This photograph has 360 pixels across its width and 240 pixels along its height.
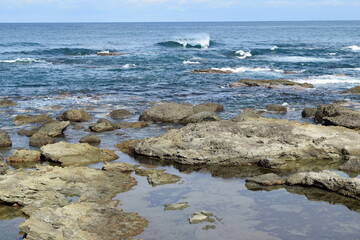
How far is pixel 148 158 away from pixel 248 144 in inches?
151

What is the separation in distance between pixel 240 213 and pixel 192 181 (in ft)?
10.3

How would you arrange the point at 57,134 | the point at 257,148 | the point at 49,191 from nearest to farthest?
the point at 49,191 < the point at 257,148 < the point at 57,134

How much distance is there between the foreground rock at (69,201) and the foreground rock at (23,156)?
218 centimetres

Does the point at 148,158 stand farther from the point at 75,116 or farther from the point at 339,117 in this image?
the point at 339,117

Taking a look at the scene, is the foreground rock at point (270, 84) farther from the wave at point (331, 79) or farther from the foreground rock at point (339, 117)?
the foreground rock at point (339, 117)

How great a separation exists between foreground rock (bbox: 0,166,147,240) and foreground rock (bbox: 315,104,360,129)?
11105mm

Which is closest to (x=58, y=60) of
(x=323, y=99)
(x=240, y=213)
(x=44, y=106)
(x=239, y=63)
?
→ (x=239, y=63)

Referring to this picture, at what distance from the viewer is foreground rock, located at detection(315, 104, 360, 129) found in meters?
22.8

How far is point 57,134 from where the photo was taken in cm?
2348

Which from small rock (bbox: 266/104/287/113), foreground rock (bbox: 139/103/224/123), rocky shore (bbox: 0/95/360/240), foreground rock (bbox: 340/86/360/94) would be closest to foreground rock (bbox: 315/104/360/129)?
rocky shore (bbox: 0/95/360/240)

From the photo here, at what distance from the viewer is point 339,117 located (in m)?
23.4

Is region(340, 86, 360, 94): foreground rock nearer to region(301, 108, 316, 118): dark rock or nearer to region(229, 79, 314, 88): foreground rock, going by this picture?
region(229, 79, 314, 88): foreground rock

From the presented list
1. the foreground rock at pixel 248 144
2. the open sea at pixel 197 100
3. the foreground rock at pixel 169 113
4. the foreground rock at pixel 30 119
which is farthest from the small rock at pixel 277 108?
the foreground rock at pixel 30 119

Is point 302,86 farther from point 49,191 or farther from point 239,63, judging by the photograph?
point 49,191
